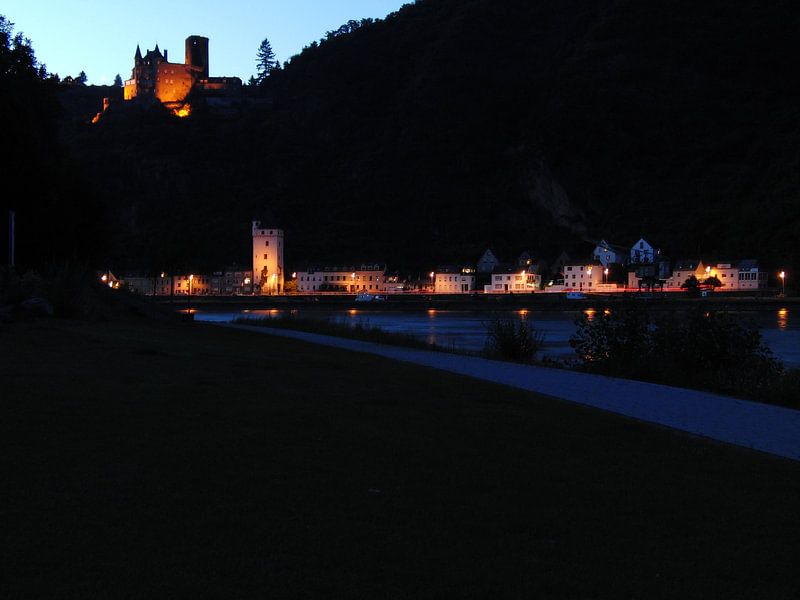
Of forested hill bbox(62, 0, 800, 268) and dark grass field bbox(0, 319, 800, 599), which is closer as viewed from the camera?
dark grass field bbox(0, 319, 800, 599)

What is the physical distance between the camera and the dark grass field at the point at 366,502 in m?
4.55

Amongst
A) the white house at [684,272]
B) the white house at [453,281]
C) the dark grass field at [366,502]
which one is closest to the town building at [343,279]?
the white house at [453,281]

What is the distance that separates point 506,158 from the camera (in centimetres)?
17500

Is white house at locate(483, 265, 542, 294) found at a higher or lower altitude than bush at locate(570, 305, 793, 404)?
higher

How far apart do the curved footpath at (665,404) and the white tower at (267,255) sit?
118215 mm

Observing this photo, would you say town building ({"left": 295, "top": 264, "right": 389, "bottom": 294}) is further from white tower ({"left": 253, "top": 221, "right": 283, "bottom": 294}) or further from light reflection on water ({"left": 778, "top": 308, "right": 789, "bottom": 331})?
light reflection on water ({"left": 778, "top": 308, "right": 789, "bottom": 331})

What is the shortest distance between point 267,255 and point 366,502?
133141mm

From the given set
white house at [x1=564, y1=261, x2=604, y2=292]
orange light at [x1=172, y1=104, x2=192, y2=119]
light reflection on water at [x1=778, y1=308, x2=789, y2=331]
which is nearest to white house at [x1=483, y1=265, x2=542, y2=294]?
white house at [x1=564, y1=261, x2=604, y2=292]

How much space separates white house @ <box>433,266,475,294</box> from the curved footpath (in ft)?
380

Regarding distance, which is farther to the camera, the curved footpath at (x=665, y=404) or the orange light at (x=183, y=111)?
the orange light at (x=183, y=111)

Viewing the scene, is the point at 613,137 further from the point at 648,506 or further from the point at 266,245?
the point at 648,506

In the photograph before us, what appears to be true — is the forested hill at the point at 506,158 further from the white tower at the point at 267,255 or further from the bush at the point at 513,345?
the bush at the point at 513,345

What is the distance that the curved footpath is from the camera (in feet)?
31.3

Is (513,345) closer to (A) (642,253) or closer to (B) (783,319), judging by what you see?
(B) (783,319)
